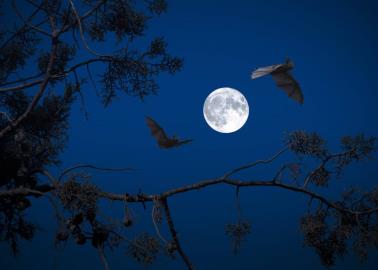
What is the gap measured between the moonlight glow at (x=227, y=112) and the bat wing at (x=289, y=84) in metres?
6.59

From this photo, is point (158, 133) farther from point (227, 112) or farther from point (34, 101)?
point (227, 112)

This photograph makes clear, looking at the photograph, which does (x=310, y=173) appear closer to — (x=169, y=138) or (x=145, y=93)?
(x=169, y=138)

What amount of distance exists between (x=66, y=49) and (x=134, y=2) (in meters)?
2.24

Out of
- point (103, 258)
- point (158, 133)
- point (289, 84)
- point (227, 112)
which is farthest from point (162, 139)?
point (227, 112)

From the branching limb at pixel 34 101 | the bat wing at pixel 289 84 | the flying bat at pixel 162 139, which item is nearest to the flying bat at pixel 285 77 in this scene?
the bat wing at pixel 289 84

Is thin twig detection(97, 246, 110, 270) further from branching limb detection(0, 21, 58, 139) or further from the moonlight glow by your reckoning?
the moonlight glow

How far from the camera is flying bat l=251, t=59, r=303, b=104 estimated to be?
3.65m

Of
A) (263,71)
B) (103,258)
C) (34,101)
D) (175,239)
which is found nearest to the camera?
(103,258)

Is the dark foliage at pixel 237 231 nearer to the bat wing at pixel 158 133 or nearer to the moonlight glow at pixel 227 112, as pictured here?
the bat wing at pixel 158 133

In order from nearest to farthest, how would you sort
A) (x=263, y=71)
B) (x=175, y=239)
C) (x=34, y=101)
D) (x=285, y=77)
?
1. (x=263, y=71)
2. (x=175, y=239)
3. (x=285, y=77)
4. (x=34, y=101)

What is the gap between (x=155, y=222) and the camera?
3.70m

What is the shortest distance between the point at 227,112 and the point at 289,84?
7103mm

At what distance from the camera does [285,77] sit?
397 centimetres

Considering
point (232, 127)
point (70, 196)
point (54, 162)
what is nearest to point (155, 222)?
point (70, 196)
